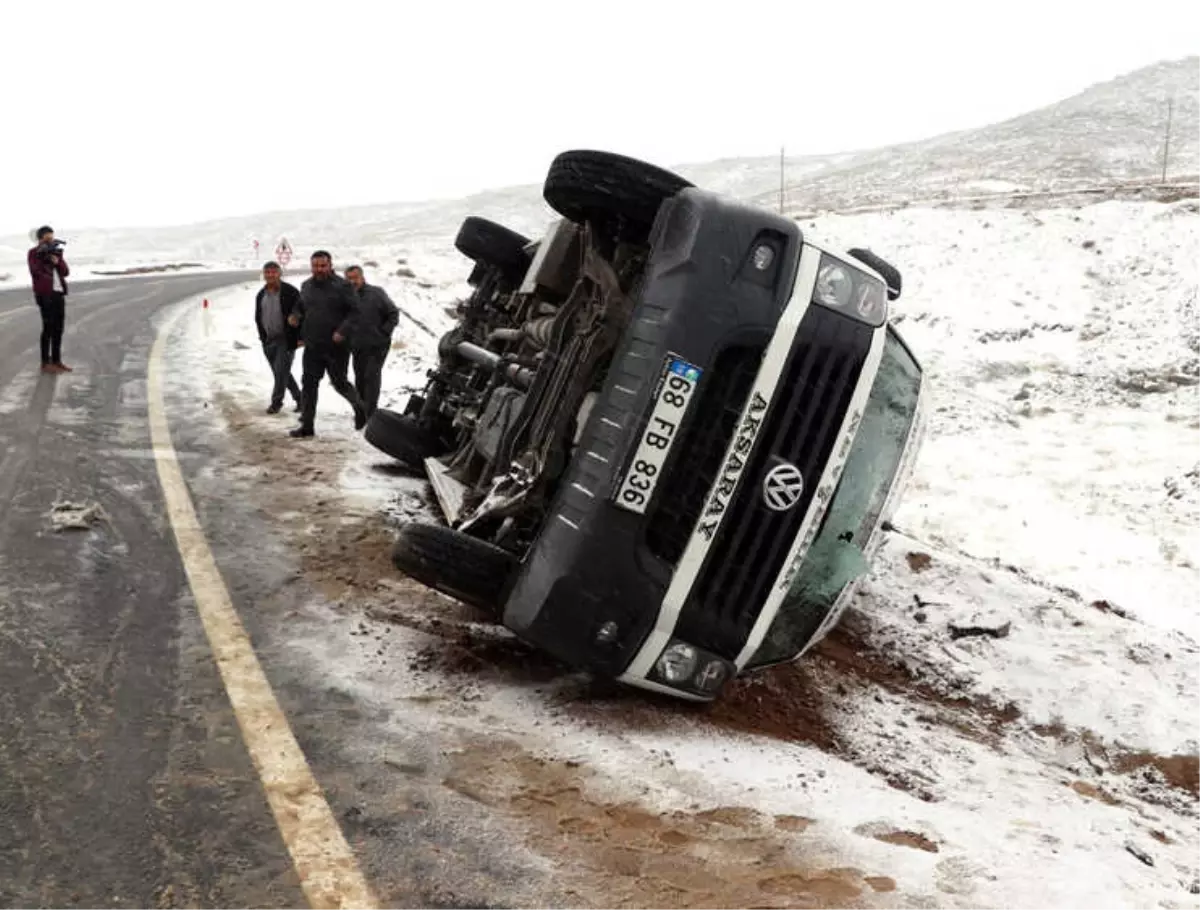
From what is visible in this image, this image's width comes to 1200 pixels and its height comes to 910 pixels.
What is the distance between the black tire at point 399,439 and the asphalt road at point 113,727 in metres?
1.46

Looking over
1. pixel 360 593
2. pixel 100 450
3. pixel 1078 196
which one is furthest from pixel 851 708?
pixel 1078 196

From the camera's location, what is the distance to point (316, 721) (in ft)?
9.70

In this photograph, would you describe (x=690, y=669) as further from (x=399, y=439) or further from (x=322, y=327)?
(x=322, y=327)

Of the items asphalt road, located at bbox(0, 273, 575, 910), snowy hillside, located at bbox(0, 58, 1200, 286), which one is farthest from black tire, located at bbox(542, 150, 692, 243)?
snowy hillside, located at bbox(0, 58, 1200, 286)

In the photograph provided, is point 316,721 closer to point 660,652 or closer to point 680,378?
point 660,652

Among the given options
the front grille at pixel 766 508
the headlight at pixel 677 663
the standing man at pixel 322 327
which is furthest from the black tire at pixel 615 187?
the standing man at pixel 322 327

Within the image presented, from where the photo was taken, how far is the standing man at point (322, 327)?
24.2 ft

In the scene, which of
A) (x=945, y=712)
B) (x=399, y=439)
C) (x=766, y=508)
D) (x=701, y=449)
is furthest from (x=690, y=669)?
(x=399, y=439)

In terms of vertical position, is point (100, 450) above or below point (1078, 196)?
below

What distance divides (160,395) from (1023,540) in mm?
7448

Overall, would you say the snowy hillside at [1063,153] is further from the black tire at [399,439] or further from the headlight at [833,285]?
the headlight at [833,285]

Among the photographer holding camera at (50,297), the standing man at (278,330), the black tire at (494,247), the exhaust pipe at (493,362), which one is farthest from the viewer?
the photographer holding camera at (50,297)

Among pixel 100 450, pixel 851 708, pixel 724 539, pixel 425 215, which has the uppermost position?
pixel 425 215

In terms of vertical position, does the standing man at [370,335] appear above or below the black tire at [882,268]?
below
